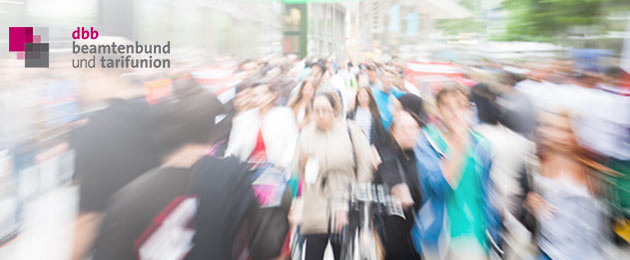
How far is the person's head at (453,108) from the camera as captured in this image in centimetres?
213

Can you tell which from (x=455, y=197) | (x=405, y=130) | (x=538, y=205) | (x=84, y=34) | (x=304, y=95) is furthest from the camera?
(x=304, y=95)

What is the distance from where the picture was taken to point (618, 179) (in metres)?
1.76

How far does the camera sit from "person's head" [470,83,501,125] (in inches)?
98.9

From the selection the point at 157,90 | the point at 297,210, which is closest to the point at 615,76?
the point at 297,210

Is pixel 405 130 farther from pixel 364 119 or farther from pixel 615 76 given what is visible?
pixel 615 76

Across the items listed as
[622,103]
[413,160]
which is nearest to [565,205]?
[413,160]

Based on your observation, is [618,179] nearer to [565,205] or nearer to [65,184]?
[565,205]

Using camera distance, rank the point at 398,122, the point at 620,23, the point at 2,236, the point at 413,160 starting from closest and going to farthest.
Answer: the point at 2,236 < the point at 413,160 < the point at 398,122 < the point at 620,23

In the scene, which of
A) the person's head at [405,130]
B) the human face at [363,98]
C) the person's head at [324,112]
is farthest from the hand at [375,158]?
the human face at [363,98]

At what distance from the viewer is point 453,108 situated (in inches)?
86.7

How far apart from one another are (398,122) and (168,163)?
1577 millimetres

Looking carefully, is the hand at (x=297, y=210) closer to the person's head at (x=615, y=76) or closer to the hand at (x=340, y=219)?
the hand at (x=340, y=219)

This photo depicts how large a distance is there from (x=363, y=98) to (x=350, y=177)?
1.47 metres

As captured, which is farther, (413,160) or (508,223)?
(413,160)
